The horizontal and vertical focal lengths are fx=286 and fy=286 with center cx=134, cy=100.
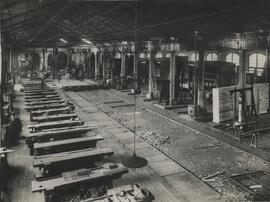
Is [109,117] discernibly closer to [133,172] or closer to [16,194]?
[133,172]

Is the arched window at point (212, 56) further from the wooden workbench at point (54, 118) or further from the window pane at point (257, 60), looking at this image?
the wooden workbench at point (54, 118)

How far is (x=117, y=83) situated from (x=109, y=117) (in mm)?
9712

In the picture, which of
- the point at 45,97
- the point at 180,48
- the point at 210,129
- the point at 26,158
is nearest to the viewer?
the point at 26,158

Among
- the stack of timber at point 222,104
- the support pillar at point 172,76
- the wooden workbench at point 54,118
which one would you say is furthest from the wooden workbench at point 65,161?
the support pillar at point 172,76

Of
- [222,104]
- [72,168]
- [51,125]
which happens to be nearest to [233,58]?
[222,104]

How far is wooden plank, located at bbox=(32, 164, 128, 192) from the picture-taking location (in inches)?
192

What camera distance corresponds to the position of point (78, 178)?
17.1 ft

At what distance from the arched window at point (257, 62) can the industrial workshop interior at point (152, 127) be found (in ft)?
0.27

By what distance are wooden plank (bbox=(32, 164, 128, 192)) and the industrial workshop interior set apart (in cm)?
2

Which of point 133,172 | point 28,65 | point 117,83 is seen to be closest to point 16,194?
point 133,172

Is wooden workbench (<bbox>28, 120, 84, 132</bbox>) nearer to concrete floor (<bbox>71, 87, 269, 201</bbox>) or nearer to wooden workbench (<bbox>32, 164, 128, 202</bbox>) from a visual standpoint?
concrete floor (<bbox>71, 87, 269, 201</bbox>)

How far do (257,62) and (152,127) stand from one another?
9.31m

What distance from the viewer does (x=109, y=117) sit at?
12.9 meters

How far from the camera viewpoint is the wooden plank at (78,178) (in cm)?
488
